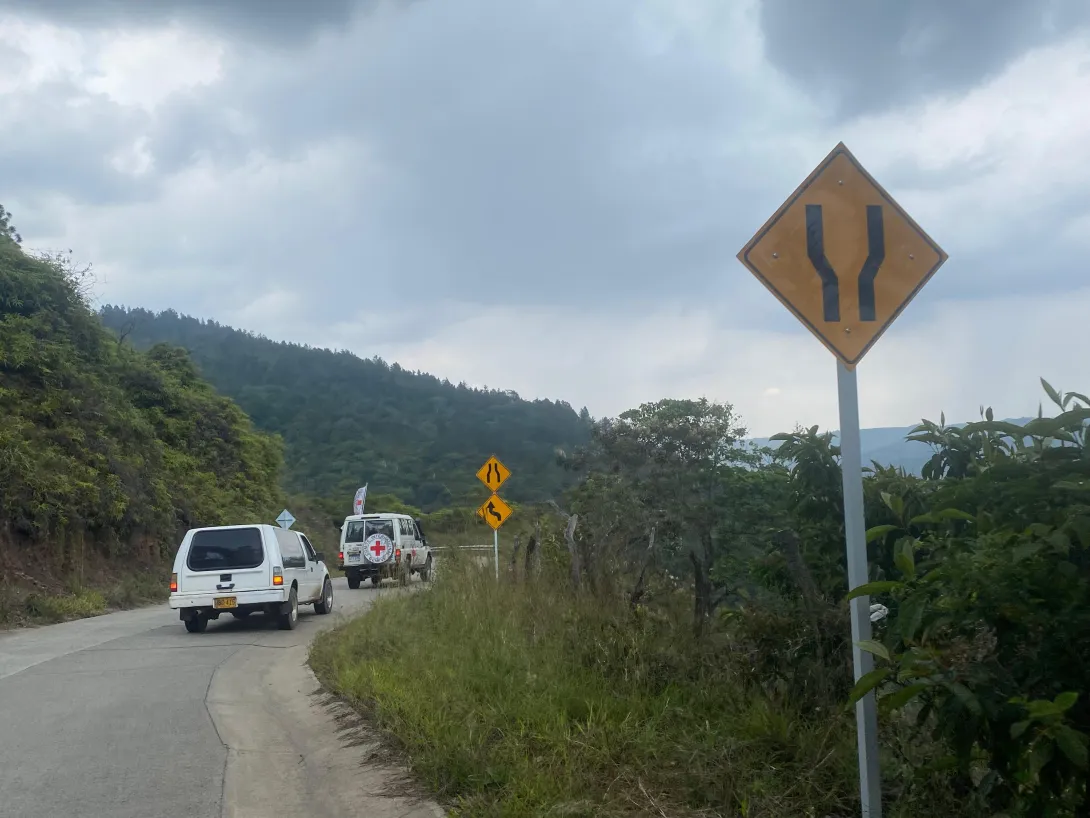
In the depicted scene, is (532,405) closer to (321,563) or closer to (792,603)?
(321,563)

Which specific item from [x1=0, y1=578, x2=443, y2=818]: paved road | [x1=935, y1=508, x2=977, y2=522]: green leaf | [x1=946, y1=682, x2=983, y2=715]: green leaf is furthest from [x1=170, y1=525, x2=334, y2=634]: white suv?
[x1=946, y1=682, x2=983, y2=715]: green leaf

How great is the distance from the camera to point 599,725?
588 centimetres

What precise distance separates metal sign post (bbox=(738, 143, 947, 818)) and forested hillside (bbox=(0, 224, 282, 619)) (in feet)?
61.4

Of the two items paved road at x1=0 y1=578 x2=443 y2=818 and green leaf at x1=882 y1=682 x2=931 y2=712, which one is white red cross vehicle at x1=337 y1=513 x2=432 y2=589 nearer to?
paved road at x1=0 y1=578 x2=443 y2=818

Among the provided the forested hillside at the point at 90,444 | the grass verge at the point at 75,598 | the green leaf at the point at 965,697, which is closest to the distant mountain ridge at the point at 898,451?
the green leaf at the point at 965,697

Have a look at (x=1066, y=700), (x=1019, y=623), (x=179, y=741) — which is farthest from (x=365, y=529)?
(x=1066, y=700)

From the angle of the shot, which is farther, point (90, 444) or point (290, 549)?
point (90, 444)

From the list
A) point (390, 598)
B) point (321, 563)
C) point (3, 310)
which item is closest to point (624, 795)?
point (390, 598)

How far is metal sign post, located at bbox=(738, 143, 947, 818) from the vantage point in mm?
4602

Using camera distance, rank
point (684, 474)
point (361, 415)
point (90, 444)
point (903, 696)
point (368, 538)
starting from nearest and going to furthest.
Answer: point (903, 696), point (684, 474), point (368, 538), point (90, 444), point (361, 415)

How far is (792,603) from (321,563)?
14.7 metres

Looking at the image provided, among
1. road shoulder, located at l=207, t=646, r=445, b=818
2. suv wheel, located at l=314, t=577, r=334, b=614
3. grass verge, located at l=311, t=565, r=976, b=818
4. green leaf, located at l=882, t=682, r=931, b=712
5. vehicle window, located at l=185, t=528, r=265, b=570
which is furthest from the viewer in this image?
suv wheel, located at l=314, t=577, r=334, b=614

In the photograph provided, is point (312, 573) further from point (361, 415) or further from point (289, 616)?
point (361, 415)

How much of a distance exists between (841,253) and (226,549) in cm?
1392
